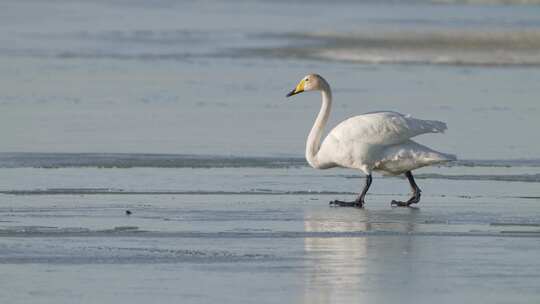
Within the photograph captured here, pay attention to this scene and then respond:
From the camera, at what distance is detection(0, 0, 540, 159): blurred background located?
16.9 m

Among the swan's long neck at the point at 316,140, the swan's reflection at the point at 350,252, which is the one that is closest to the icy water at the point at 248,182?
the swan's reflection at the point at 350,252

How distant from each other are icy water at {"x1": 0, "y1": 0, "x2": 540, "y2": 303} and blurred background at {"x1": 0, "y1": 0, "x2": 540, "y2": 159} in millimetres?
76

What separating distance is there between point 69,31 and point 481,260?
30915 mm

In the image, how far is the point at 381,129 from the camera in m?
12.5

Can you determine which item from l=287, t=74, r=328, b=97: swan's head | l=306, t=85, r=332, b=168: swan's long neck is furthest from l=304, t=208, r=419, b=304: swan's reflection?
l=287, t=74, r=328, b=97: swan's head

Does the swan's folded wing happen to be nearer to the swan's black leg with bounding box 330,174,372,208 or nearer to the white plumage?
the white plumage

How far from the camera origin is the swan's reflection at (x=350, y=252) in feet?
27.1

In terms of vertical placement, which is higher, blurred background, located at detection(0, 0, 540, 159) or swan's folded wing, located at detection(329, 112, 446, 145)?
blurred background, located at detection(0, 0, 540, 159)

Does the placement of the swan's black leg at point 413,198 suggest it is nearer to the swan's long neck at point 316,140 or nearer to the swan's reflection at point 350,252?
the swan's reflection at point 350,252

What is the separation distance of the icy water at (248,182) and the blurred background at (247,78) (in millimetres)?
76

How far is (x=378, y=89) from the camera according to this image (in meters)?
23.2

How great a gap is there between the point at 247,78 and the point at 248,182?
11.9 metres

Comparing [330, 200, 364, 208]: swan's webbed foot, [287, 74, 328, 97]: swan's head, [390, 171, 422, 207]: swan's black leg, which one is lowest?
[330, 200, 364, 208]: swan's webbed foot

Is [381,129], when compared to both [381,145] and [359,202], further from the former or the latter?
[359,202]
